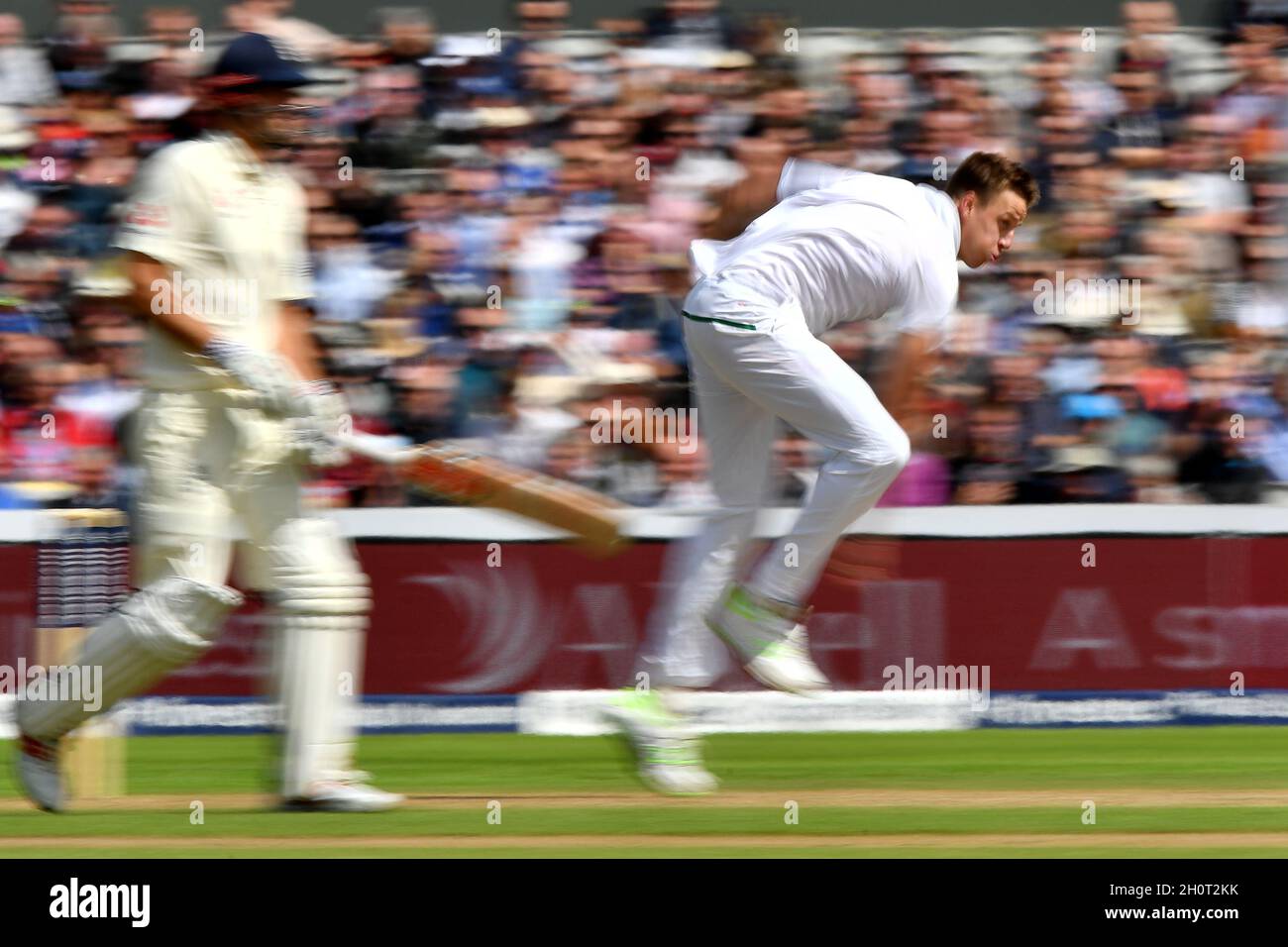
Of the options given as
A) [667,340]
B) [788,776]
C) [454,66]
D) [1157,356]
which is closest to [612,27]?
[454,66]

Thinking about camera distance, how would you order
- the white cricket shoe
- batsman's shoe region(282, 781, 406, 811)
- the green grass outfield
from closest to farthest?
the green grass outfield
batsman's shoe region(282, 781, 406, 811)
the white cricket shoe

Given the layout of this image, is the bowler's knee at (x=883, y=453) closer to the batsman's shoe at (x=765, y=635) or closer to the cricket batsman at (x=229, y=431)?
the batsman's shoe at (x=765, y=635)

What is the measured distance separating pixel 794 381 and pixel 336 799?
170 cm

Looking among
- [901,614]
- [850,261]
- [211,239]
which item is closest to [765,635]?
[850,261]

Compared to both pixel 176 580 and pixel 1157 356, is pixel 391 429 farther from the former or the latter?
pixel 176 580

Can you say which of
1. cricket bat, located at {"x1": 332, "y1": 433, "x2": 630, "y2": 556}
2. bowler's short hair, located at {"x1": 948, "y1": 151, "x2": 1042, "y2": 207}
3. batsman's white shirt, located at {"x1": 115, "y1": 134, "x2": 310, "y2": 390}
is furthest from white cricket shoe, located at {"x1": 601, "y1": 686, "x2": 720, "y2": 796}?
bowler's short hair, located at {"x1": 948, "y1": 151, "x2": 1042, "y2": 207}

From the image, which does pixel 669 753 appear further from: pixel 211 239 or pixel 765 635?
pixel 211 239

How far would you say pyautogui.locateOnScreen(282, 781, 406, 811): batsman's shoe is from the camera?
550cm

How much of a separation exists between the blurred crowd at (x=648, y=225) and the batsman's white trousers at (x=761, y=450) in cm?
381

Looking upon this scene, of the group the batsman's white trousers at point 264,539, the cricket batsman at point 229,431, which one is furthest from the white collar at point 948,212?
the batsman's white trousers at point 264,539

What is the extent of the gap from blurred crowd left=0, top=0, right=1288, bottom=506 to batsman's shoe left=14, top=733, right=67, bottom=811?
4005mm

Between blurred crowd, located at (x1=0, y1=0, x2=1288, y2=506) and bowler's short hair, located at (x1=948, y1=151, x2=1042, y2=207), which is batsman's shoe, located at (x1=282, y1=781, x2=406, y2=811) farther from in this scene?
blurred crowd, located at (x1=0, y1=0, x2=1288, y2=506)

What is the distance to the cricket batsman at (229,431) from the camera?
5270mm
